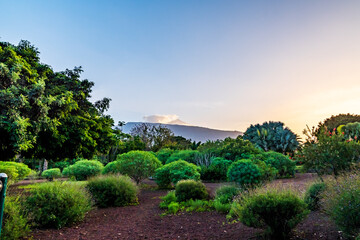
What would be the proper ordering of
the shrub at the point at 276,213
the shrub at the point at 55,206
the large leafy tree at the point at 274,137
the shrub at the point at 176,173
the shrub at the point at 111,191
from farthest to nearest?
the large leafy tree at the point at 274,137 → the shrub at the point at 176,173 → the shrub at the point at 111,191 → the shrub at the point at 55,206 → the shrub at the point at 276,213

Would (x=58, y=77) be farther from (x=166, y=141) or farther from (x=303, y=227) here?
(x=166, y=141)

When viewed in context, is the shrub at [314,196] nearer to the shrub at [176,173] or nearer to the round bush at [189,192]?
the round bush at [189,192]

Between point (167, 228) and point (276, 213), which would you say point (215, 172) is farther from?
point (276, 213)

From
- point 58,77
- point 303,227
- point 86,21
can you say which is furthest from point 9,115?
point 303,227

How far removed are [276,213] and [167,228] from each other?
314 centimetres

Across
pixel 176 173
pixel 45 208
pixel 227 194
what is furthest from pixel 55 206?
pixel 176 173

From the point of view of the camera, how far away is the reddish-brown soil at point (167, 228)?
17.2ft

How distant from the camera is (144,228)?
6613mm

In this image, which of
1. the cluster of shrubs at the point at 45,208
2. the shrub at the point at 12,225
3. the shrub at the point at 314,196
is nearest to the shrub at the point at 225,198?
the shrub at the point at 314,196

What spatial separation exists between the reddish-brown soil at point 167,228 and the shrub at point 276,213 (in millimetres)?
408

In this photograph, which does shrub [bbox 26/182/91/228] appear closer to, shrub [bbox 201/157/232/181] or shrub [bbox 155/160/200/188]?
shrub [bbox 155/160/200/188]

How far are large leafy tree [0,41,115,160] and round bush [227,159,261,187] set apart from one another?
6648 mm

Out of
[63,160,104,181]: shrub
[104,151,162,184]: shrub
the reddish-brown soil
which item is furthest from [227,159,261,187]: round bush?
[63,160,104,181]: shrub

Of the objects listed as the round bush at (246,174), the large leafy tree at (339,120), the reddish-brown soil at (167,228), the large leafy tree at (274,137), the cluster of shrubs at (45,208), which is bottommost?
the reddish-brown soil at (167,228)
